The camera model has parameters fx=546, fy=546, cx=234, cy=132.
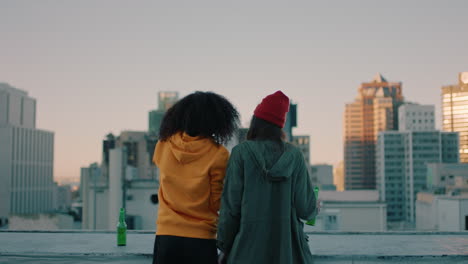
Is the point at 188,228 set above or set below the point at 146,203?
above

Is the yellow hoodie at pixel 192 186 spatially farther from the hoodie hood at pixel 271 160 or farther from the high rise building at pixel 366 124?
the high rise building at pixel 366 124

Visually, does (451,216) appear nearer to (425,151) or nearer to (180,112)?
(180,112)

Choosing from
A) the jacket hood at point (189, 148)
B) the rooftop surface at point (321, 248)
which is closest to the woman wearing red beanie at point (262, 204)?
the jacket hood at point (189, 148)

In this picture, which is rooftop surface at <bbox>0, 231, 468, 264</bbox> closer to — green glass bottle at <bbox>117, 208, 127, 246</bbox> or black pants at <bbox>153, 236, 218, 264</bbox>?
green glass bottle at <bbox>117, 208, 127, 246</bbox>

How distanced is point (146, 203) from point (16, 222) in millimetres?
47445

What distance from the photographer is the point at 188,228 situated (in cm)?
350

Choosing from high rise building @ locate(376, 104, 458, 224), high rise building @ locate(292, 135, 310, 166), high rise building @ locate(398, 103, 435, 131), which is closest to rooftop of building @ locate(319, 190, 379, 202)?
high rise building @ locate(292, 135, 310, 166)

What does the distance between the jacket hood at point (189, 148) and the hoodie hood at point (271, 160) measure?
0.31m

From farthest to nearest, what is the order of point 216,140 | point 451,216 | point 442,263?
point 451,216, point 442,263, point 216,140

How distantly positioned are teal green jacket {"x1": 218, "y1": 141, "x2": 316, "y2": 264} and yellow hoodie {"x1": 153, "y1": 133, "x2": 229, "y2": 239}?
17cm

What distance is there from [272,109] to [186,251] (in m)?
1.07

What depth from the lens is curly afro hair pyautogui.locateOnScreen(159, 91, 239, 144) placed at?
3654 millimetres


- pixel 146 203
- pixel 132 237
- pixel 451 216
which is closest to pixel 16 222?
pixel 146 203

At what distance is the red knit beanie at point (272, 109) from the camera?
351 centimetres
